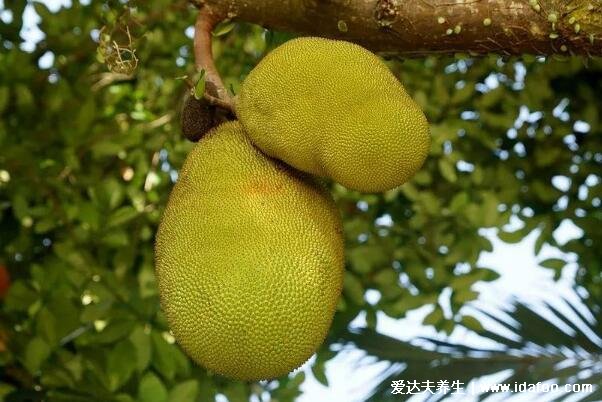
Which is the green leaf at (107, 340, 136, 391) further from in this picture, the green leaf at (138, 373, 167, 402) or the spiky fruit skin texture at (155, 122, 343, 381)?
the spiky fruit skin texture at (155, 122, 343, 381)

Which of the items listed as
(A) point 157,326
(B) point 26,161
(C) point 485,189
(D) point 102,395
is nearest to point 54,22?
(B) point 26,161

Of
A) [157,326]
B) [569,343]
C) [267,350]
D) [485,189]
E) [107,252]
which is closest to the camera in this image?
[267,350]

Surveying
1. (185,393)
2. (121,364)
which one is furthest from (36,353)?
(185,393)

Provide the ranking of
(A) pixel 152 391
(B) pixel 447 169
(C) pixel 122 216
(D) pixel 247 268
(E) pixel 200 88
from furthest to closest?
1. (B) pixel 447 169
2. (C) pixel 122 216
3. (A) pixel 152 391
4. (E) pixel 200 88
5. (D) pixel 247 268

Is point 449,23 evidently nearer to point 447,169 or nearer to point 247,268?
point 247,268

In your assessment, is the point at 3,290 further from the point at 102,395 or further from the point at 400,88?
the point at 400,88

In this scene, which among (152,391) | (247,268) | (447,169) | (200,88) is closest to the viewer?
(247,268)
